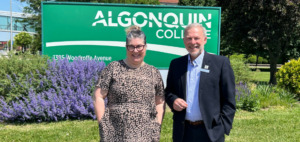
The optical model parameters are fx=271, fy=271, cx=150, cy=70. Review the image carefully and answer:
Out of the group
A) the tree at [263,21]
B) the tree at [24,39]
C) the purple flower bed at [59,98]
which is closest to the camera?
the purple flower bed at [59,98]

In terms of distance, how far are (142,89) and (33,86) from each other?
4.98 m

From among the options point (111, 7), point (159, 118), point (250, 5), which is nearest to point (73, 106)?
point (111, 7)

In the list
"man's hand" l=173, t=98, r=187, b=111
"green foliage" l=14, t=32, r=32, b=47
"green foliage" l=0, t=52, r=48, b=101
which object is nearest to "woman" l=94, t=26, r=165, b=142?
"man's hand" l=173, t=98, r=187, b=111

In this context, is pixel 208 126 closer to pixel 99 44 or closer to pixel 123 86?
pixel 123 86

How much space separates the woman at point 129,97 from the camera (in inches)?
102

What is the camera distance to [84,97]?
6344mm

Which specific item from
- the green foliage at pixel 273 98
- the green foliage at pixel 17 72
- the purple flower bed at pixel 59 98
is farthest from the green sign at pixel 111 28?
the green foliage at pixel 273 98

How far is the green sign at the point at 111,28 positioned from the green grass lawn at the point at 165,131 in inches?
92.9

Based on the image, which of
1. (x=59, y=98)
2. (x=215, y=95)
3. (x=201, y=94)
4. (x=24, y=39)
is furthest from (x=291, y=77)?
(x=24, y=39)

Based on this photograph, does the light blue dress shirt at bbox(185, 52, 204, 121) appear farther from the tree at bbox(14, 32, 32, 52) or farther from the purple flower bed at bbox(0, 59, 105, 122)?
the tree at bbox(14, 32, 32, 52)

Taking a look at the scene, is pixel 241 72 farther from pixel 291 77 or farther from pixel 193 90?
pixel 193 90

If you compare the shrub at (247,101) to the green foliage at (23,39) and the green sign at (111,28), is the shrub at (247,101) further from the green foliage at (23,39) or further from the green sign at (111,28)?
the green foliage at (23,39)

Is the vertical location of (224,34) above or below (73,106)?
above

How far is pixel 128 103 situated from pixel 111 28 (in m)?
5.75
